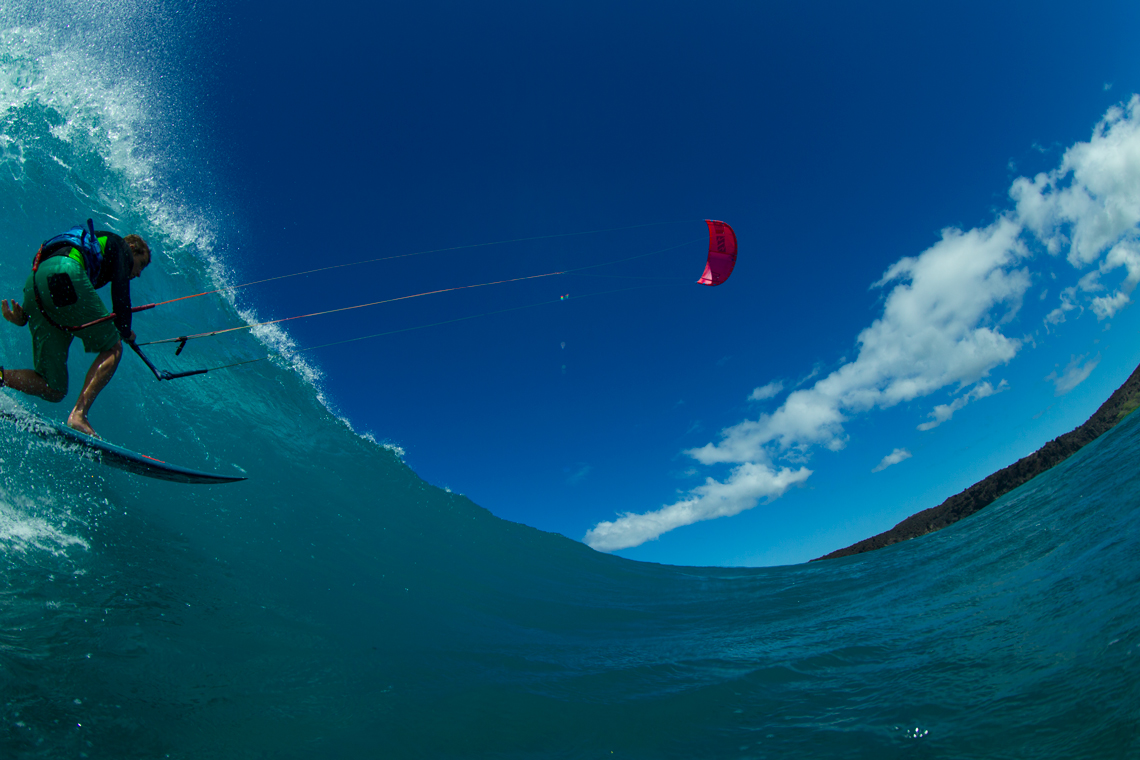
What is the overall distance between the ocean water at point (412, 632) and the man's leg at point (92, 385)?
12.2 inches

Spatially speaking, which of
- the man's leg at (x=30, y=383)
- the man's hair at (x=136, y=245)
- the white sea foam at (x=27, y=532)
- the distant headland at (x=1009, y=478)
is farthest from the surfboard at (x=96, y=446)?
the distant headland at (x=1009, y=478)

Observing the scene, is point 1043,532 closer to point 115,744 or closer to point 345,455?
point 115,744

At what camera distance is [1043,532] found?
26.2 feet

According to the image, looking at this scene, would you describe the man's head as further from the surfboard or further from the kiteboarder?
the surfboard

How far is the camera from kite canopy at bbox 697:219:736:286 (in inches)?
455

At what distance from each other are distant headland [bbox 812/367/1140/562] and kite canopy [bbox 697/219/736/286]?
31230 millimetres

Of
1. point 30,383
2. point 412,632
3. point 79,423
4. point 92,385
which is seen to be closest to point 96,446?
point 79,423

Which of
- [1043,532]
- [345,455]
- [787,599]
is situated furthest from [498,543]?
[1043,532]

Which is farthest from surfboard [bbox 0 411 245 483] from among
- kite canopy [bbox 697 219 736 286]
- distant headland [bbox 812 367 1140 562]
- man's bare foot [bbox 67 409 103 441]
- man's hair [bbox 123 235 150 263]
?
distant headland [bbox 812 367 1140 562]

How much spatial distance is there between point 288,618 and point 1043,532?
11563 millimetres

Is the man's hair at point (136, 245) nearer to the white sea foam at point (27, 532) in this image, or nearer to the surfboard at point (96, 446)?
the surfboard at point (96, 446)

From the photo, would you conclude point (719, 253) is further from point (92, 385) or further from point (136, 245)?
point (92, 385)

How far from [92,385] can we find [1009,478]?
53.3 meters

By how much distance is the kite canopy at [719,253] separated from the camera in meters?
11.6
